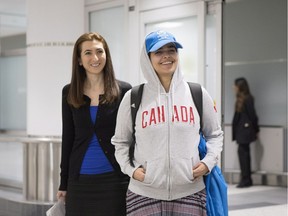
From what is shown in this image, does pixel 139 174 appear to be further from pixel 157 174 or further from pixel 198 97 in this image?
pixel 198 97

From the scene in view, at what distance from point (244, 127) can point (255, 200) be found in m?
1.88

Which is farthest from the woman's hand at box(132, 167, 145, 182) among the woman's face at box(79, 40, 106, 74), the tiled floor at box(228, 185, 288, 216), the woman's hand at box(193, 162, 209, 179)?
the tiled floor at box(228, 185, 288, 216)

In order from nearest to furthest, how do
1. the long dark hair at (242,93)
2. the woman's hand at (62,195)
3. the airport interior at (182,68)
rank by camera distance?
the woman's hand at (62,195), the airport interior at (182,68), the long dark hair at (242,93)

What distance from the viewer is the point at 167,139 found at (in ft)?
8.13

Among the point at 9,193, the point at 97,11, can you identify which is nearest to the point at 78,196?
the point at 9,193

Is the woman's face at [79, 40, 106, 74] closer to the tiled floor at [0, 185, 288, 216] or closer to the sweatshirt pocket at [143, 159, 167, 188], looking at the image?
the sweatshirt pocket at [143, 159, 167, 188]

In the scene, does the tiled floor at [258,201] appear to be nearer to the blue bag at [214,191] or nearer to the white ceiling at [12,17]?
the blue bag at [214,191]

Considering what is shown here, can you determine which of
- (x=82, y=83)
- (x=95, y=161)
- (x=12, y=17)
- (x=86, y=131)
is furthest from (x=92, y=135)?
(x=12, y=17)

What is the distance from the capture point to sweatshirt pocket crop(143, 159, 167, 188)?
2475 mm

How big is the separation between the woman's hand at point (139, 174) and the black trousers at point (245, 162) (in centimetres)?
710

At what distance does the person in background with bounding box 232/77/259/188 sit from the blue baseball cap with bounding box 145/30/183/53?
7.04 metres

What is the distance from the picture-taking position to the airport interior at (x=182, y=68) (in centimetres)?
629

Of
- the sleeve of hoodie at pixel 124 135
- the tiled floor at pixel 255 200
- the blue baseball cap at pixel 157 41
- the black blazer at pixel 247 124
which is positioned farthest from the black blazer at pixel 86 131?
the black blazer at pixel 247 124

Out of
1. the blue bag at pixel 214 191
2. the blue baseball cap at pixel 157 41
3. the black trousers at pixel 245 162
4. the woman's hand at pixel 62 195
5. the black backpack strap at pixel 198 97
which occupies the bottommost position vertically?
the black trousers at pixel 245 162
